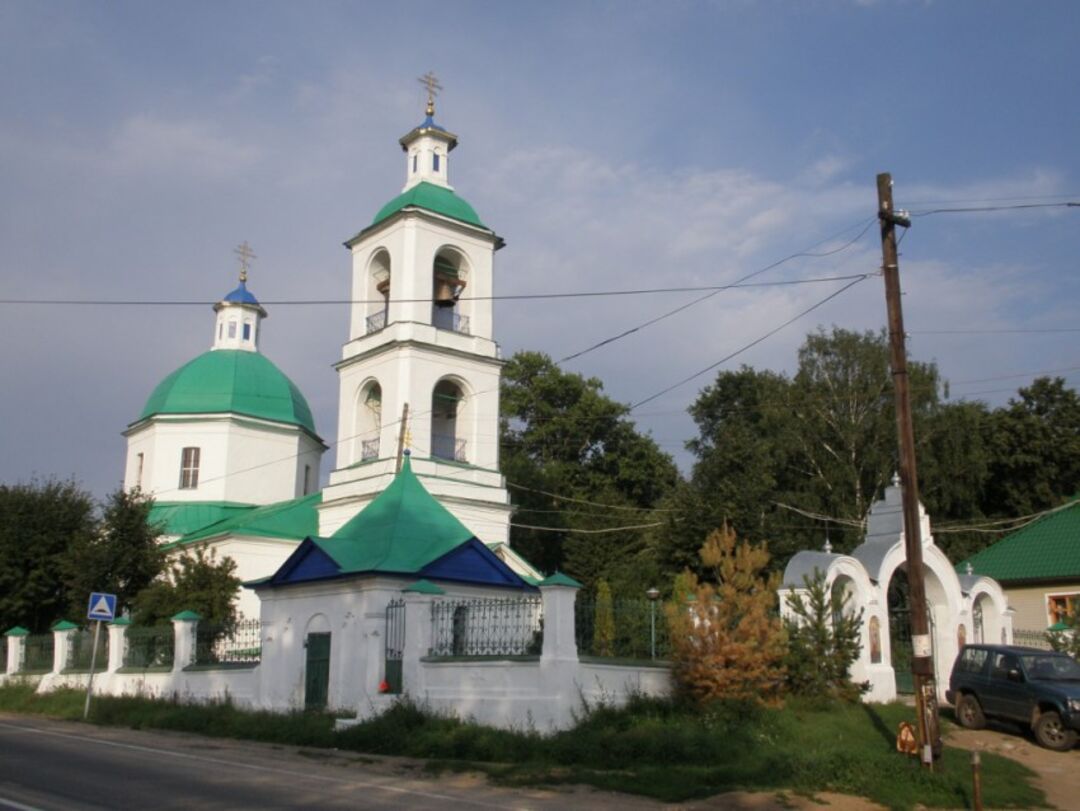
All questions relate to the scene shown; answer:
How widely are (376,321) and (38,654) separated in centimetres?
1331

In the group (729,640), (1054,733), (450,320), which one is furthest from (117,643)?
(1054,733)

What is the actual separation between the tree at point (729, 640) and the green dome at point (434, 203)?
19.1 m

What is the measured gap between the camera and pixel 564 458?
55.8m

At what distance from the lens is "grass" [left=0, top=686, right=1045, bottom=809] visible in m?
12.9

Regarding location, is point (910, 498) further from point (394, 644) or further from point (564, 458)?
point (564, 458)

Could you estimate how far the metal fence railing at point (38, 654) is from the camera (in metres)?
27.9

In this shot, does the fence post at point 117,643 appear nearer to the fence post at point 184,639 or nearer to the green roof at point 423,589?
the fence post at point 184,639

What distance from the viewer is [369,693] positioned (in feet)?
58.6

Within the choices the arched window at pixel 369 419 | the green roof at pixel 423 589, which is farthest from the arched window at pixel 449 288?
the green roof at pixel 423 589

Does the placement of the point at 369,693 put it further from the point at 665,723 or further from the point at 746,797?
the point at 746,797

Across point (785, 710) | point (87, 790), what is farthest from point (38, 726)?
point (785, 710)

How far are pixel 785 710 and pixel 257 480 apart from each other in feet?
88.9

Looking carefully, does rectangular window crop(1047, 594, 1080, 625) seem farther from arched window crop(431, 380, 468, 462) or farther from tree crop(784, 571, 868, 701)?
arched window crop(431, 380, 468, 462)

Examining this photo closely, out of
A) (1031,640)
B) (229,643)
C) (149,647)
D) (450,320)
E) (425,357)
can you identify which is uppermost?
(450,320)
